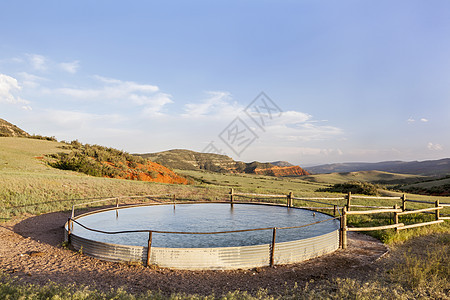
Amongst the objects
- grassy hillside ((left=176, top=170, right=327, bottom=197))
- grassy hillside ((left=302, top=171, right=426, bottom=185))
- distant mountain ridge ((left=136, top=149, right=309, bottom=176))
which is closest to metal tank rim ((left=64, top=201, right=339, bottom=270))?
grassy hillside ((left=176, top=170, right=327, bottom=197))

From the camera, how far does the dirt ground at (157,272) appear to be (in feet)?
20.6

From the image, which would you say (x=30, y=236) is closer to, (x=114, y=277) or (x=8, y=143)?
(x=114, y=277)

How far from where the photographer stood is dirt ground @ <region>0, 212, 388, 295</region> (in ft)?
20.6

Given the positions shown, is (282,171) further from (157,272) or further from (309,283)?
(157,272)

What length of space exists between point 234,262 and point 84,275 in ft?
12.4

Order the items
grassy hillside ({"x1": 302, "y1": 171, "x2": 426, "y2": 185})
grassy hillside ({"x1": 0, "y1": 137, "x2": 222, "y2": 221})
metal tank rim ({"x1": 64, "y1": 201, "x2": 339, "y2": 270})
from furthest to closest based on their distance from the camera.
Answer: grassy hillside ({"x1": 302, "y1": 171, "x2": 426, "y2": 185})
grassy hillside ({"x1": 0, "y1": 137, "x2": 222, "y2": 221})
metal tank rim ({"x1": 64, "y1": 201, "x2": 339, "y2": 270})

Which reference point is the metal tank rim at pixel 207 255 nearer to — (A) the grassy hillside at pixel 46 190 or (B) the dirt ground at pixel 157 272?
(B) the dirt ground at pixel 157 272

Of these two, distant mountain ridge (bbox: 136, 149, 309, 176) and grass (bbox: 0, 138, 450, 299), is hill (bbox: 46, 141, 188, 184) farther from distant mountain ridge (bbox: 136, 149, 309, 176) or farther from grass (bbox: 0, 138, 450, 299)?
distant mountain ridge (bbox: 136, 149, 309, 176)

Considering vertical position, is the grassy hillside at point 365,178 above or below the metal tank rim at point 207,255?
below

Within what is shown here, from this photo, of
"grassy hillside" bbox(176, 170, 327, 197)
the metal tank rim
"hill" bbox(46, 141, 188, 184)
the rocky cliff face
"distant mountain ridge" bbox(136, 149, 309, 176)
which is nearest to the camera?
the metal tank rim

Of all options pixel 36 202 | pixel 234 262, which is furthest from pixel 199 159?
pixel 234 262

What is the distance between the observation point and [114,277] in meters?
6.66

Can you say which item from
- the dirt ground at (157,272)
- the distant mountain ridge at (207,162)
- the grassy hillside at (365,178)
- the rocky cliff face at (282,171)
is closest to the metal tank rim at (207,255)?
the dirt ground at (157,272)

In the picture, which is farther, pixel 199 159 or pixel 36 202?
pixel 199 159
